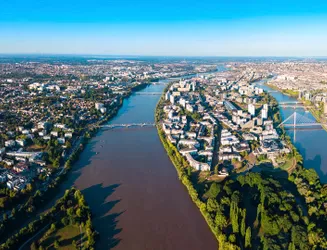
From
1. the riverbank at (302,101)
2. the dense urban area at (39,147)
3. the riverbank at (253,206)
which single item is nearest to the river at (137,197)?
the riverbank at (253,206)

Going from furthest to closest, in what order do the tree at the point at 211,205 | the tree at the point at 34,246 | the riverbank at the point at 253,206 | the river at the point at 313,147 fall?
the river at the point at 313,147
the tree at the point at 211,205
the riverbank at the point at 253,206
the tree at the point at 34,246

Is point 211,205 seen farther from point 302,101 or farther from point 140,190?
point 302,101

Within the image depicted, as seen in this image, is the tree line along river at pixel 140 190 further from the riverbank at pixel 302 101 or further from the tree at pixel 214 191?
the riverbank at pixel 302 101

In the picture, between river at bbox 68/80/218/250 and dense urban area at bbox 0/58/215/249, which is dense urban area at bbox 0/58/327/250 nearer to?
dense urban area at bbox 0/58/215/249

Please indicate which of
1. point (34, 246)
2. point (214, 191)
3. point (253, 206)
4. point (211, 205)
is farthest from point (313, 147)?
point (34, 246)

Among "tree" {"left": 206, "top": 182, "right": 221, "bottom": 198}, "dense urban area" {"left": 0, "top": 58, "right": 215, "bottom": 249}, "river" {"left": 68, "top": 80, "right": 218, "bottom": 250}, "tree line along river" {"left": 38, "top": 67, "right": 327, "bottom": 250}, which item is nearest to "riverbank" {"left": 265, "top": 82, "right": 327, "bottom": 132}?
"tree line along river" {"left": 38, "top": 67, "right": 327, "bottom": 250}

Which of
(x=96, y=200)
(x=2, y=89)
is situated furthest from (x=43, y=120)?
(x=2, y=89)

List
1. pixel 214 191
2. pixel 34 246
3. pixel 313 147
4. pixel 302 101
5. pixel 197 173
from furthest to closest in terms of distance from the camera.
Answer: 1. pixel 302 101
2. pixel 313 147
3. pixel 197 173
4. pixel 214 191
5. pixel 34 246

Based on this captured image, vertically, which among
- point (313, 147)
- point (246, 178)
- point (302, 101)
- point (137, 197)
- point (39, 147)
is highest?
point (302, 101)
